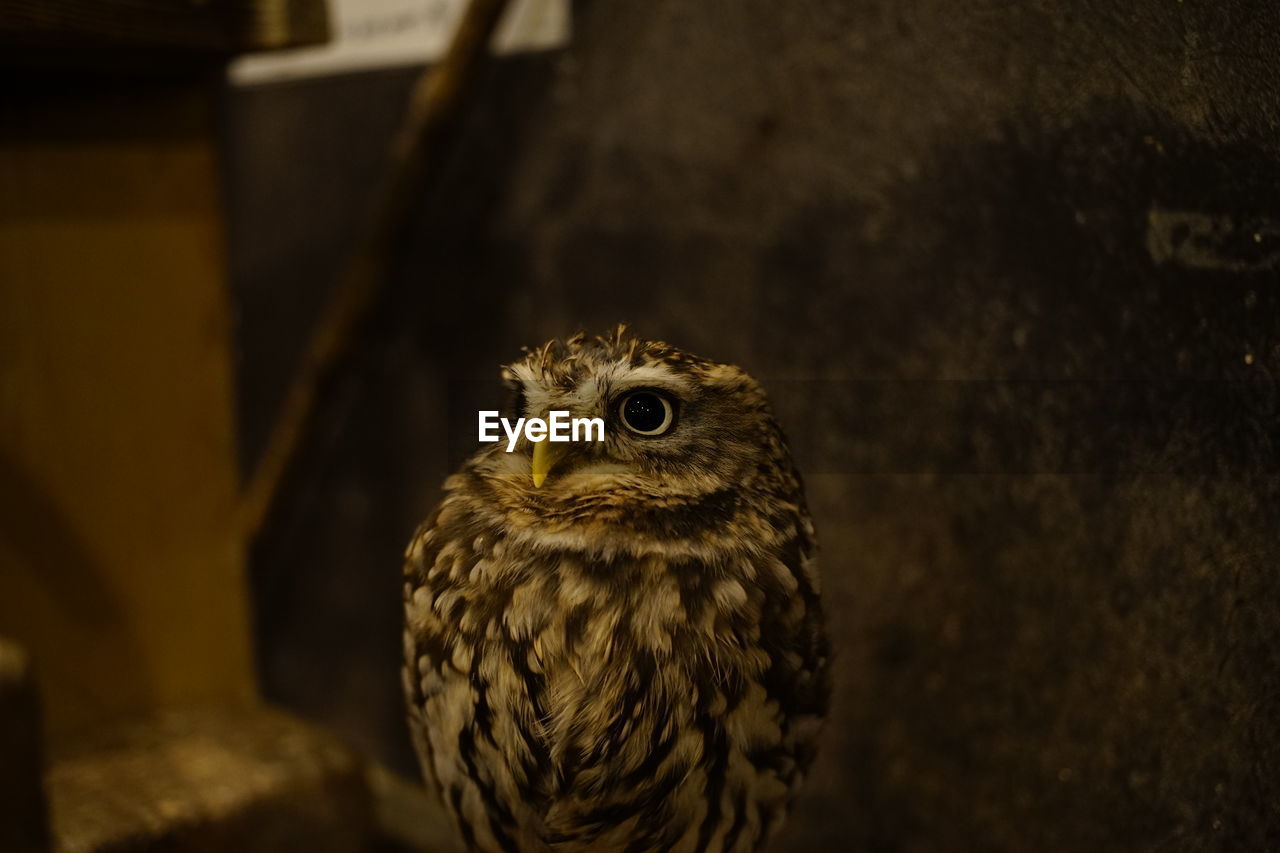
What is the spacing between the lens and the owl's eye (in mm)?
761

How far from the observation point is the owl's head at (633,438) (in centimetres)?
75

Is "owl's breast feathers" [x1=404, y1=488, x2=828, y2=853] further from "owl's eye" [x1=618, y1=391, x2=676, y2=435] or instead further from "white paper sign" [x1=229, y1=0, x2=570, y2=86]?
"white paper sign" [x1=229, y1=0, x2=570, y2=86]

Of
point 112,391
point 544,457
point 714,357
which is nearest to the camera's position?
point 544,457

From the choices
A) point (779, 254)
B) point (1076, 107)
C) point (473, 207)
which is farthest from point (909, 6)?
point (473, 207)

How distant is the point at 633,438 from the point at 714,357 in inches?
25.7

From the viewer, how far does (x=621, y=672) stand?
770 mm

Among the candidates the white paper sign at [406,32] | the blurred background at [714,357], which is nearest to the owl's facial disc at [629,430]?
the blurred background at [714,357]

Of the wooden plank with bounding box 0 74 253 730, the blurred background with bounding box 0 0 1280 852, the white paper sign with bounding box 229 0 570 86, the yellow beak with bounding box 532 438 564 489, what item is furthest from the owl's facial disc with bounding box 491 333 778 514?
the wooden plank with bounding box 0 74 253 730

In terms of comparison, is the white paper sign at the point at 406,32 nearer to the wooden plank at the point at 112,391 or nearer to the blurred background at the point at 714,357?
the blurred background at the point at 714,357

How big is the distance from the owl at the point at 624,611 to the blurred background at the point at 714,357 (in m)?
0.12

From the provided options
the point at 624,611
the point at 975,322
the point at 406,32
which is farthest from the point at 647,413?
the point at 406,32

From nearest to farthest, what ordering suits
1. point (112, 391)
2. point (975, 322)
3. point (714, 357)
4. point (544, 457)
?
point (544, 457) → point (975, 322) → point (714, 357) → point (112, 391)

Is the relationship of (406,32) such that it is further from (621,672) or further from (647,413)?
(621,672)

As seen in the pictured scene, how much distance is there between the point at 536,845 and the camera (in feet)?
2.75
